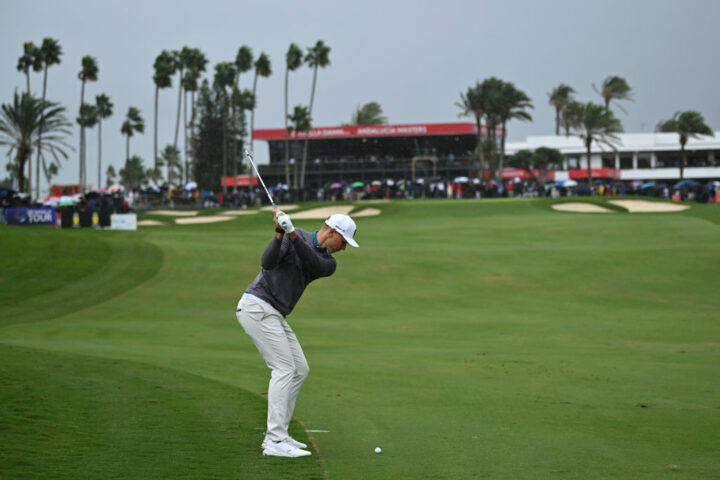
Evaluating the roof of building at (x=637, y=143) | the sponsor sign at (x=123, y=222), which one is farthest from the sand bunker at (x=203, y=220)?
the roof of building at (x=637, y=143)

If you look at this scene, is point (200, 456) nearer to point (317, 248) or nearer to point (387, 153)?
point (317, 248)

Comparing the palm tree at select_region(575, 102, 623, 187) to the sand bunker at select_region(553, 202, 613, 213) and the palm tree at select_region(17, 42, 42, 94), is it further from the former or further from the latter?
the palm tree at select_region(17, 42, 42, 94)

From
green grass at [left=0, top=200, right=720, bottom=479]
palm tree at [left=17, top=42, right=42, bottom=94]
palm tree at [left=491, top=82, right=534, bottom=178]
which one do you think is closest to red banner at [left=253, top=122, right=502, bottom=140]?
palm tree at [left=491, top=82, right=534, bottom=178]

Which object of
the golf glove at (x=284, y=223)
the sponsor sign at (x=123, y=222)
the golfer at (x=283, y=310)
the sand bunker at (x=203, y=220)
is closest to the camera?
the golf glove at (x=284, y=223)

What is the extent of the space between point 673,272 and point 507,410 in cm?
2172

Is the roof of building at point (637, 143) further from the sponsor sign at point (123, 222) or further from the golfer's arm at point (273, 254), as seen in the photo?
the golfer's arm at point (273, 254)

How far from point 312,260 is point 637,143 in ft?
456

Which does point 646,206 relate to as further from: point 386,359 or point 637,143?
point 637,143

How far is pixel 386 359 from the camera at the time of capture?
16125 millimetres

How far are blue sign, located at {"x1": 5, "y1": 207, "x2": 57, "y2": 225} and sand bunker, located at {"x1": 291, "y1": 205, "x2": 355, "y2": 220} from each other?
660 inches

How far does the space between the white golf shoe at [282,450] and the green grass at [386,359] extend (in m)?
0.14

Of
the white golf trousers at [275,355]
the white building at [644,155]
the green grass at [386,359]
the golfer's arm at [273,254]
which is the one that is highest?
the white building at [644,155]

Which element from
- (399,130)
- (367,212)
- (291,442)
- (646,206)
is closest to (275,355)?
(291,442)

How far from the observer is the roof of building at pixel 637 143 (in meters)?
136
